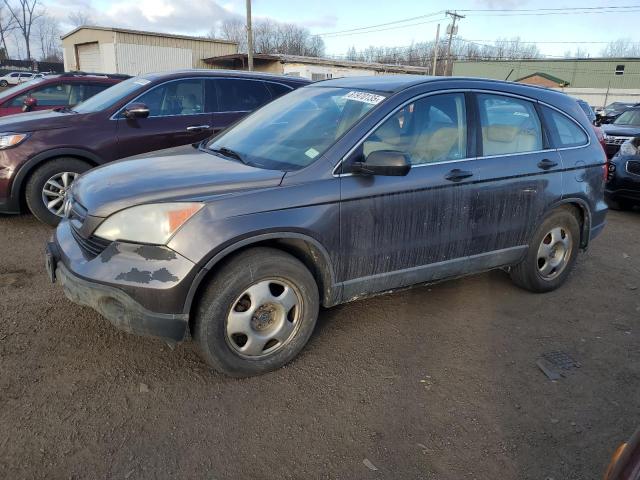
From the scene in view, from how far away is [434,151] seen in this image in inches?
141

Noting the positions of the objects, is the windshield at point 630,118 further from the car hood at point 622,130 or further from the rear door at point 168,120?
the rear door at point 168,120

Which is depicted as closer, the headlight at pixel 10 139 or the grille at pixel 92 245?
the grille at pixel 92 245

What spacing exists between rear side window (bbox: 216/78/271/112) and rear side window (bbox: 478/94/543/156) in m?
3.40

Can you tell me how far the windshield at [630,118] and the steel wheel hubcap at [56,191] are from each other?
37.1 feet

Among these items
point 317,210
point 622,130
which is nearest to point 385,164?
point 317,210

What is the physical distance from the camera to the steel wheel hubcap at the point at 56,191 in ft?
18.3

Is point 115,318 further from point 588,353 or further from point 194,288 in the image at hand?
point 588,353

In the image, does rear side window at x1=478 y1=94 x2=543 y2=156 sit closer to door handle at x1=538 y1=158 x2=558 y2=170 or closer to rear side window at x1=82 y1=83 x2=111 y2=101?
door handle at x1=538 y1=158 x2=558 y2=170

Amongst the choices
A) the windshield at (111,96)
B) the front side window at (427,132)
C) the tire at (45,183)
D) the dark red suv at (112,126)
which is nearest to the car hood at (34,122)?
the dark red suv at (112,126)

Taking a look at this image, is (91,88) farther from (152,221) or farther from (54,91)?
(152,221)

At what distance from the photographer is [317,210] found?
3.04m

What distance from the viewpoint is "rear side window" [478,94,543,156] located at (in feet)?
12.6

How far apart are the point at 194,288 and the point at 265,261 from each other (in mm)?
427

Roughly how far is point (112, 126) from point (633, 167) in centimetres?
739
